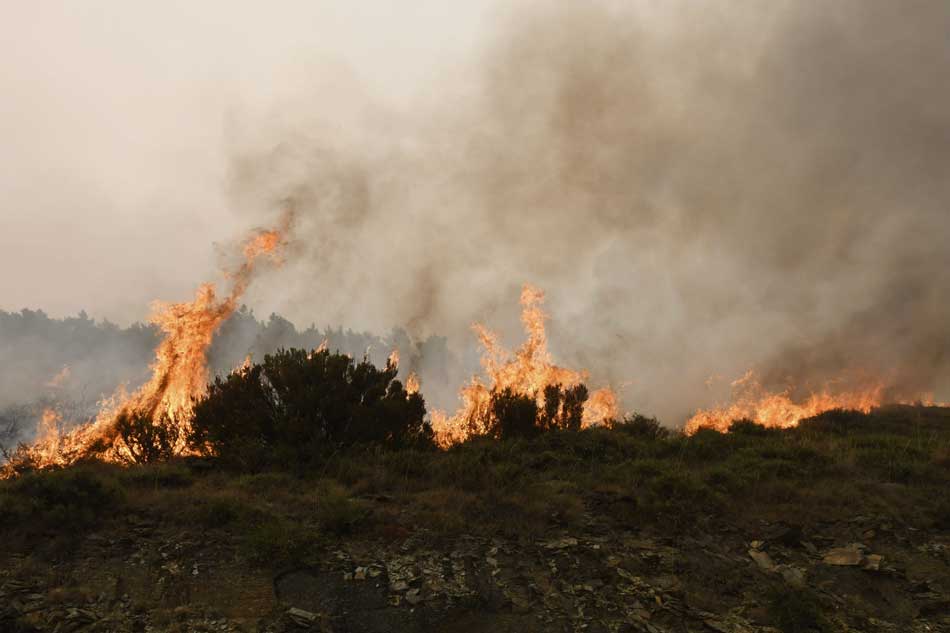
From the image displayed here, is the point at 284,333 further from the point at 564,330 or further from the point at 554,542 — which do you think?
the point at 554,542

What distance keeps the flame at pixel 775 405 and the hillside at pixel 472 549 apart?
13.2 meters

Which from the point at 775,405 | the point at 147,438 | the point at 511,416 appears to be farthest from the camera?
the point at 775,405

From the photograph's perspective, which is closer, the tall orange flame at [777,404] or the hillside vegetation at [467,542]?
the hillside vegetation at [467,542]

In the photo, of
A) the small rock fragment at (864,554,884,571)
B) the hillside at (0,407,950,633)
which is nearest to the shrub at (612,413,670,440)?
the hillside at (0,407,950,633)

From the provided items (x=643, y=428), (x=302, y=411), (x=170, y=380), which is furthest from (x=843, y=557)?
(x=170, y=380)

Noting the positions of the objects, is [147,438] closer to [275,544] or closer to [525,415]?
[275,544]

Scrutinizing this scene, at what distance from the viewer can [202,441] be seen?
39.3ft

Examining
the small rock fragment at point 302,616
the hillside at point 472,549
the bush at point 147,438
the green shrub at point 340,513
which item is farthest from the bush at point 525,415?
the small rock fragment at point 302,616

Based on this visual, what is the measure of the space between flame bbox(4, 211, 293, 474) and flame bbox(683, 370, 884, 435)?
19380 mm

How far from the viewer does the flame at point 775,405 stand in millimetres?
23178

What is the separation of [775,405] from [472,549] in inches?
921

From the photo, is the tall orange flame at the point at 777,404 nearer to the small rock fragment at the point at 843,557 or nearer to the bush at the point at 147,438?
the small rock fragment at the point at 843,557

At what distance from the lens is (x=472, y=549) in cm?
723

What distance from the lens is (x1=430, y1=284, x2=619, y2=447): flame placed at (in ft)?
61.8
